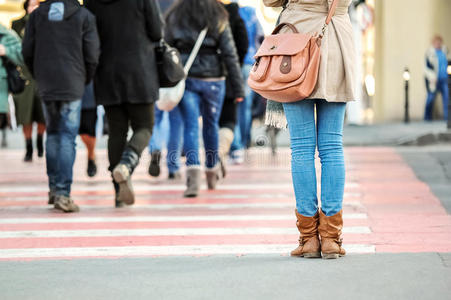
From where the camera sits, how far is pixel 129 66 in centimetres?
819

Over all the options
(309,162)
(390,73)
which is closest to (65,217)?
(309,162)

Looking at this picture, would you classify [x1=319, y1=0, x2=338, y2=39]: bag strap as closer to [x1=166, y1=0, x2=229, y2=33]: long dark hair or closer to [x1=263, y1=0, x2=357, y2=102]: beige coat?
[x1=263, y1=0, x2=357, y2=102]: beige coat

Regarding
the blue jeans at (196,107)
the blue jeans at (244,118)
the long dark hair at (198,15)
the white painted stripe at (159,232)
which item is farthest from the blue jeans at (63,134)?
the blue jeans at (244,118)

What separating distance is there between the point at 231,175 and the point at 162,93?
2634mm

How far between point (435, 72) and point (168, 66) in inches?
558

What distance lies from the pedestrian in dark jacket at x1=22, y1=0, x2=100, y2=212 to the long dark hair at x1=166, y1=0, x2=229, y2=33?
1.33 meters

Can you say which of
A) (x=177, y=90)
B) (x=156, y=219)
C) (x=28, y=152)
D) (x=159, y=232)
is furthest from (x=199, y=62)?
(x=28, y=152)

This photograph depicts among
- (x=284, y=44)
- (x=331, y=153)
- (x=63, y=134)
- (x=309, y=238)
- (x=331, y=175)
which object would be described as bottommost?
(x=309, y=238)

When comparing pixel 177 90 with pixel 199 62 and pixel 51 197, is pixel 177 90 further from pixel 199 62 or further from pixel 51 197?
pixel 51 197

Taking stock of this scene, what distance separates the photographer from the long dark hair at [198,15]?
9.21m

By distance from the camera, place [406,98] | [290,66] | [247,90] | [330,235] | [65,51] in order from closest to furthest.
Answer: [290,66] < [330,235] < [65,51] < [247,90] < [406,98]

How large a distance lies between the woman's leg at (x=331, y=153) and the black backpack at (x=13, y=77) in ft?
16.5

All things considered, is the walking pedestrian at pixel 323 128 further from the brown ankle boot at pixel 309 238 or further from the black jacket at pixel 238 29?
the black jacket at pixel 238 29

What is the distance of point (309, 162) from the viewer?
18.3 ft
